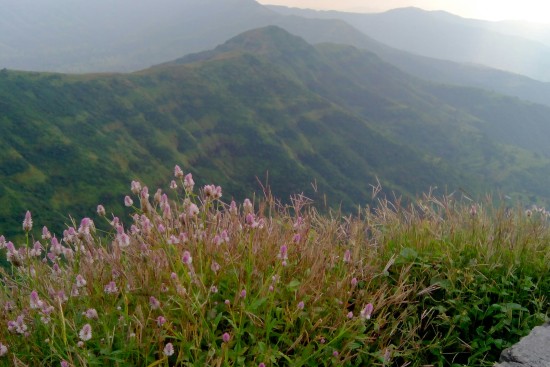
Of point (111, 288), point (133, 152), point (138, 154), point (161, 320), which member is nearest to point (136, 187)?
point (111, 288)

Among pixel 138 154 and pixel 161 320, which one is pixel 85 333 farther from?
pixel 138 154

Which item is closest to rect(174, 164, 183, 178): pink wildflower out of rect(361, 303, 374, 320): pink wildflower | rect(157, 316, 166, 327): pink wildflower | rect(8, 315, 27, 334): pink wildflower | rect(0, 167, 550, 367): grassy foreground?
rect(0, 167, 550, 367): grassy foreground

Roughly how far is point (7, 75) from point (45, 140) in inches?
1860

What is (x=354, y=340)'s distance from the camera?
3.29m

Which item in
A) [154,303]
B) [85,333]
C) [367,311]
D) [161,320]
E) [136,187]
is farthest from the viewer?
[136,187]

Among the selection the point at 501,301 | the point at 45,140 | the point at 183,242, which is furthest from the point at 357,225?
the point at 45,140

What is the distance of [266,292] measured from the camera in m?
3.31

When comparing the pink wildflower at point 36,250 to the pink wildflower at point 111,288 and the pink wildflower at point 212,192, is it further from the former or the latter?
the pink wildflower at point 212,192

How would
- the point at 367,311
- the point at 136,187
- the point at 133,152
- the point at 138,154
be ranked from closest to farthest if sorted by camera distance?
1. the point at 367,311
2. the point at 136,187
3. the point at 138,154
4. the point at 133,152

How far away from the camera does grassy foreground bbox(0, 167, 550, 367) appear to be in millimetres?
2982

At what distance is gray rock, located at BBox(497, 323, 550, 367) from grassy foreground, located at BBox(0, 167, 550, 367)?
0.77ft

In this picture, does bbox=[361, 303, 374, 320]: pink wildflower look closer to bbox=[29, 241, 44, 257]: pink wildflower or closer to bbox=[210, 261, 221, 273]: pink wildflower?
bbox=[210, 261, 221, 273]: pink wildflower

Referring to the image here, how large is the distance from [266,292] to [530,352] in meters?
1.85

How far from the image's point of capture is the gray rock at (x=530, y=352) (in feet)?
10.8
